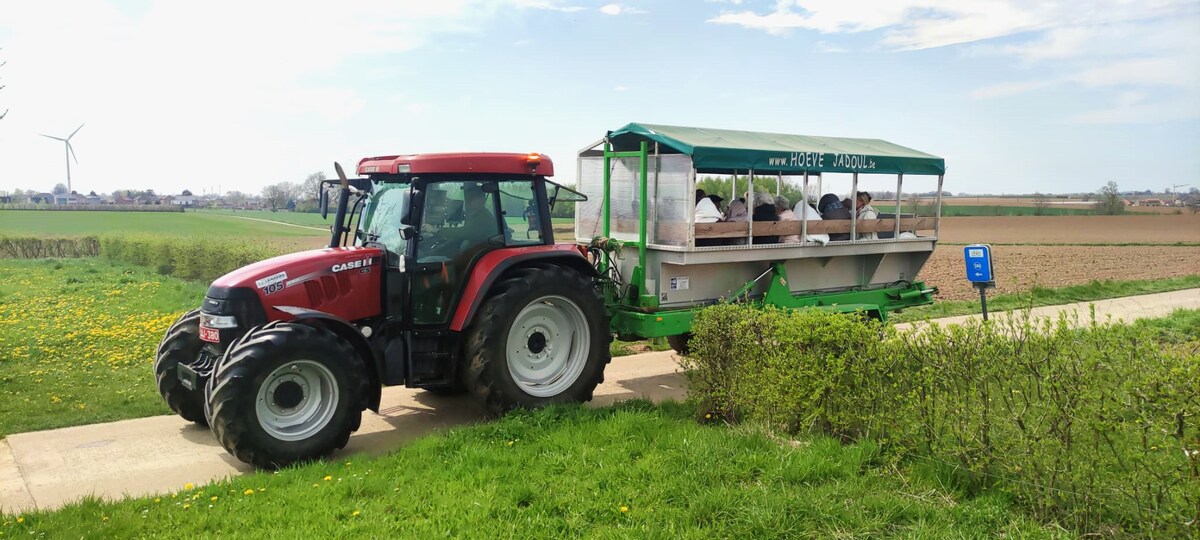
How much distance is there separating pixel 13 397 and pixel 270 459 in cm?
400

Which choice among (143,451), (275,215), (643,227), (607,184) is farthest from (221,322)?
(275,215)

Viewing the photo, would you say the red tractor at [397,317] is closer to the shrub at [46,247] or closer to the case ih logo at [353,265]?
the case ih logo at [353,265]

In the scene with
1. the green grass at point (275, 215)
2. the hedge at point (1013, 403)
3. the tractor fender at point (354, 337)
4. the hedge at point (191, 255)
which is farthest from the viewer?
the green grass at point (275, 215)

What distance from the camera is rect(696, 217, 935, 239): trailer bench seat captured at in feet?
26.3

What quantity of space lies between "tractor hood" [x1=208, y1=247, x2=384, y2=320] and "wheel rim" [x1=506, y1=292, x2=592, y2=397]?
1.27m

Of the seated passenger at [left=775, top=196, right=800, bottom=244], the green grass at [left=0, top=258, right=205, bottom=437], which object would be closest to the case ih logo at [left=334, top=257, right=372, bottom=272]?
the green grass at [left=0, top=258, right=205, bottom=437]

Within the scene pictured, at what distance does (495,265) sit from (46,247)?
23.9 metres

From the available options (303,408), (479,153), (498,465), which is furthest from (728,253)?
(303,408)

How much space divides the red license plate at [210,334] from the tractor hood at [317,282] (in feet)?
0.82

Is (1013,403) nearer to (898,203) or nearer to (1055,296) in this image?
(898,203)

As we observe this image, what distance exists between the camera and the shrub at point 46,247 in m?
24.0

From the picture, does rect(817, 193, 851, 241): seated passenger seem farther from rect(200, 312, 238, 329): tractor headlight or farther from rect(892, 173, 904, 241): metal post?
rect(200, 312, 238, 329): tractor headlight

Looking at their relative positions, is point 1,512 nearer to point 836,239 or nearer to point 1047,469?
point 1047,469

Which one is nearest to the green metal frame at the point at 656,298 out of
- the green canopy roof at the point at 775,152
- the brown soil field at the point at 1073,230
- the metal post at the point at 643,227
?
the metal post at the point at 643,227
